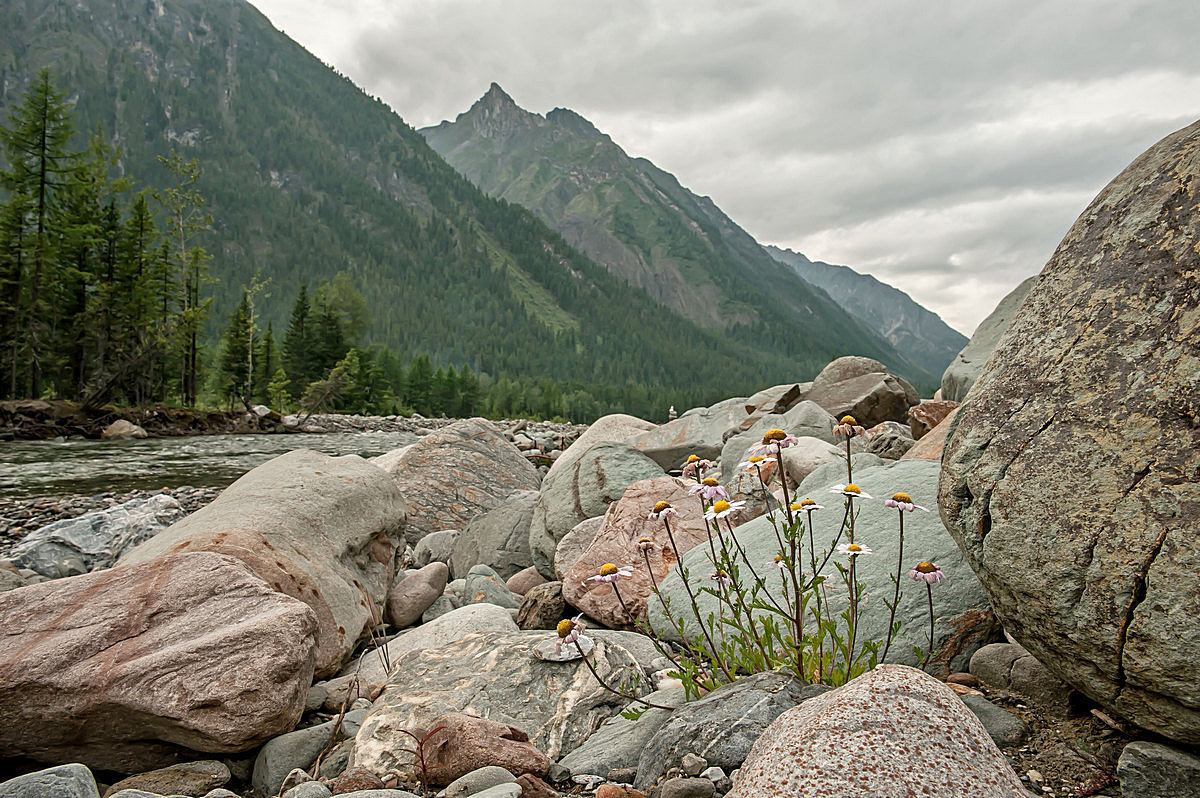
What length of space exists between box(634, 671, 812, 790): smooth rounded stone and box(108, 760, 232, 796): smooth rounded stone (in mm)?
2160

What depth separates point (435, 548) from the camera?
9016 millimetres

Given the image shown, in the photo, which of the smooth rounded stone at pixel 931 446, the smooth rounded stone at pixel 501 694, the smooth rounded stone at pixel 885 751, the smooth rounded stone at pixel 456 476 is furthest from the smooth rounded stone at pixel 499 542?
the smooth rounded stone at pixel 885 751

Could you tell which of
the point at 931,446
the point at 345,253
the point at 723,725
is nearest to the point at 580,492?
the point at 931,446

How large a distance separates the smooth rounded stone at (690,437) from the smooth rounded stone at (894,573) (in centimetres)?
761

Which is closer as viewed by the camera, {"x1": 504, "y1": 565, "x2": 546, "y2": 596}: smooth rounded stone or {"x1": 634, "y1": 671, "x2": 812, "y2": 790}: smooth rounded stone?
{"x1": 634, "y1": 671, "x2": 812, "y2": 790}: smooth rounded stone

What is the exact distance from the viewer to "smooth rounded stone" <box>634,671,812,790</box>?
251cm

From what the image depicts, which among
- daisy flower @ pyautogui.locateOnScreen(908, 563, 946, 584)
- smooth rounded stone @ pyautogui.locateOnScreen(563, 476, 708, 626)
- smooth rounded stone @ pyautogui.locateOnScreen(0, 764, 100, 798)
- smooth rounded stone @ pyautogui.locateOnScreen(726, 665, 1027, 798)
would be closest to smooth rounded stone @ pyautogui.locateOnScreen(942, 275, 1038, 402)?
smooth rounded stone @ pyautogui.locateOnScreen(563, 476, 708, 626)

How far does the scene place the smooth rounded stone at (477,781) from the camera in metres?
2.65

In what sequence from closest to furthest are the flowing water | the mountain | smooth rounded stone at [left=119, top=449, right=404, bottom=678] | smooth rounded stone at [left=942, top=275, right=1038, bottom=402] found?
smooth rounded stone at [left=119, top=449, right=404, bottom=678], smooth rounded stone at [left=942, top=275, right=1038, bottom=402], the flowing water, the mountain

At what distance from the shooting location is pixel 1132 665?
2.26 metres

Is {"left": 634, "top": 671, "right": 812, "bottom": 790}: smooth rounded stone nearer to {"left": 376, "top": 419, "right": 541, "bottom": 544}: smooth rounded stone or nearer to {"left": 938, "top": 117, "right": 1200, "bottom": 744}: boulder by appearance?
{"left": 938, "top": 117, "right": 1200, "bottom": 744}: boulder

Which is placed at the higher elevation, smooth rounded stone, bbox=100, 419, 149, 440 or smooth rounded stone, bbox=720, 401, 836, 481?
smooth rounded stone, bbox=720, 401, 836, 481

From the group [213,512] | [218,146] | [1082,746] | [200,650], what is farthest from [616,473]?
[218,146]

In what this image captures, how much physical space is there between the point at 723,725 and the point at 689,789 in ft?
1.01
